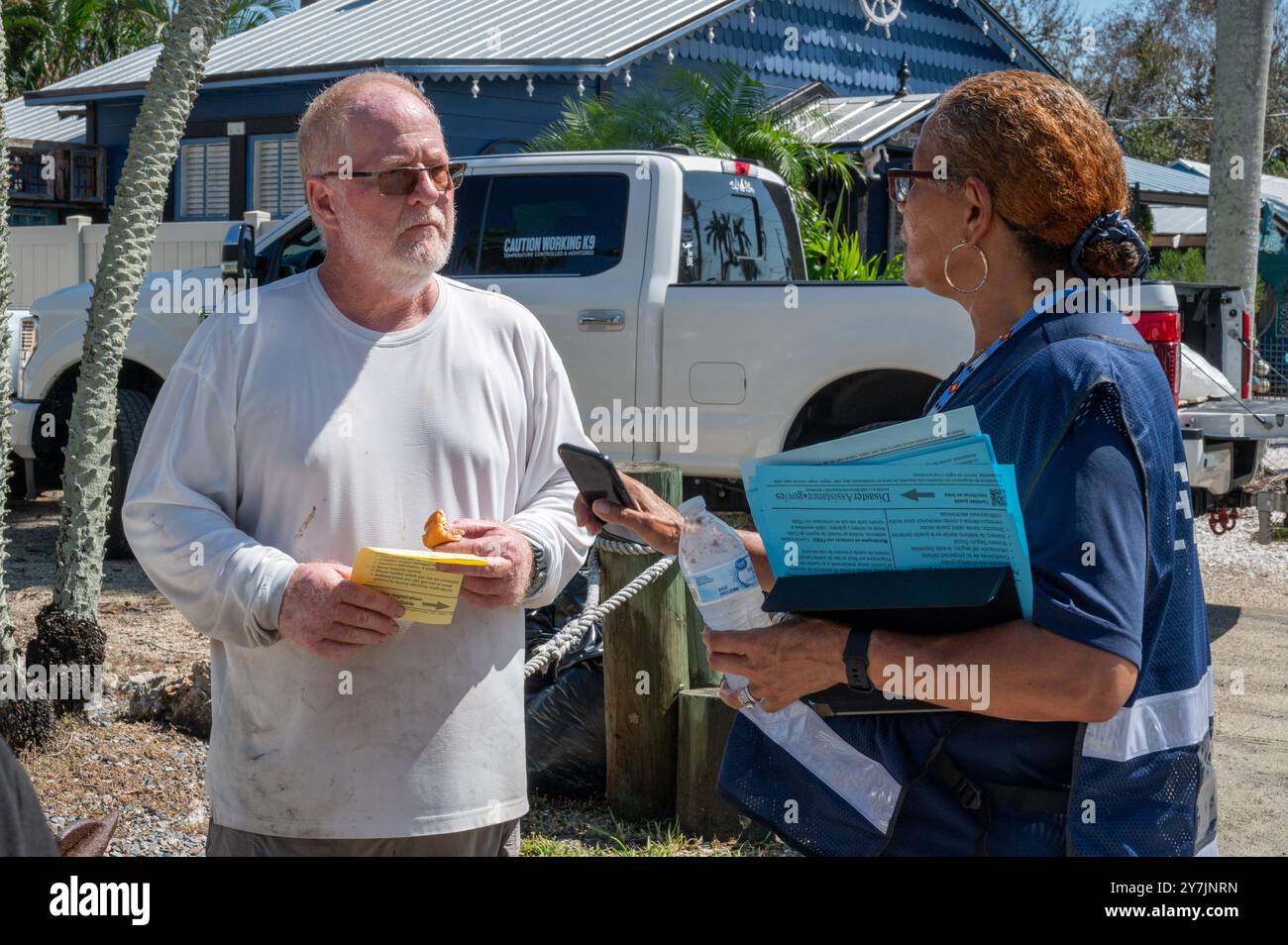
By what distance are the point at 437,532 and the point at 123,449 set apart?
23.5ft

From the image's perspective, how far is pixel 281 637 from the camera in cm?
246

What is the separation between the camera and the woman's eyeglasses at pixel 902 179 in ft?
7.23

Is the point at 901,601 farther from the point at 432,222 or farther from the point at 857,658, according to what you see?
the point at 432,222

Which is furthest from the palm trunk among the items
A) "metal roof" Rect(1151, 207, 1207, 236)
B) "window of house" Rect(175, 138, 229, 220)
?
"window of house" Rect(175, 138, 229, 220)

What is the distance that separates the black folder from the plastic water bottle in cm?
14

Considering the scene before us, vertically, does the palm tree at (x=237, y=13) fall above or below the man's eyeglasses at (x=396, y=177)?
above

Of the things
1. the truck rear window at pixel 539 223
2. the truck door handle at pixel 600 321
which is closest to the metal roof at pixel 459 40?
the truck rear window at pixel 539 223

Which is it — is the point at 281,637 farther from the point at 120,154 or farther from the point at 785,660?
the point at 120,154

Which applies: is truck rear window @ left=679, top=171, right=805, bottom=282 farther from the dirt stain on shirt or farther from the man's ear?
the dirt stain on shirt

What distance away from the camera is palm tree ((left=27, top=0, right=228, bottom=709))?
5.43m

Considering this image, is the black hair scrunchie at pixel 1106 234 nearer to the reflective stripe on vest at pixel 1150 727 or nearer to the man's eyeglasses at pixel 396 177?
the reflective stripe on vest at pixel 1150 727

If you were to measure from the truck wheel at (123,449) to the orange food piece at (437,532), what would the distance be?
6909mm

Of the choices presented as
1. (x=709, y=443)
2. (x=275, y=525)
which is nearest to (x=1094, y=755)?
(x=275, y=525)
